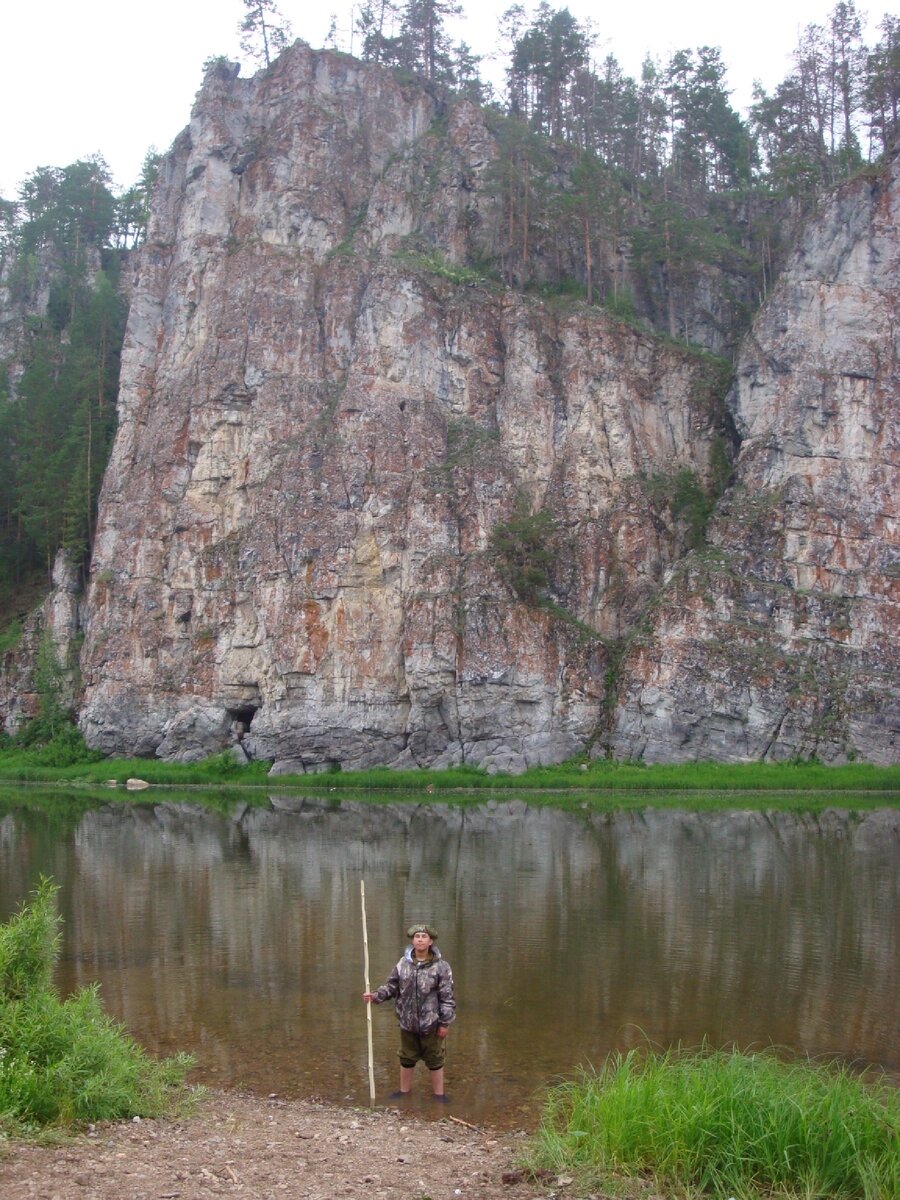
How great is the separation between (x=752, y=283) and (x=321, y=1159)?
2395 inches

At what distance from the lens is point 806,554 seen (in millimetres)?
48844

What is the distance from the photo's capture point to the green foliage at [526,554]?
51.1 meters

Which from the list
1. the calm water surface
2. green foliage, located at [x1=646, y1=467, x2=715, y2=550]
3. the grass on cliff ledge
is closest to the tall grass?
the calm water surface

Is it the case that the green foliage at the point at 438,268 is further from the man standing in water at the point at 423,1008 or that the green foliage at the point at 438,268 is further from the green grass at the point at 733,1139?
the green grass at the point at 733,1139

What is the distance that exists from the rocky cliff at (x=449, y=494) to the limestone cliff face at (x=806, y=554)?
0.13 metres

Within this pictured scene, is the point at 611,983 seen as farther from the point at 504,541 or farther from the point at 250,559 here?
the point at 250,559

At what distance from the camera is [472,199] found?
6212cm

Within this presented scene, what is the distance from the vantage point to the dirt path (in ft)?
23.7

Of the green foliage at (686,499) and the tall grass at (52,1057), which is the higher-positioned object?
the green foliage at (686,499)

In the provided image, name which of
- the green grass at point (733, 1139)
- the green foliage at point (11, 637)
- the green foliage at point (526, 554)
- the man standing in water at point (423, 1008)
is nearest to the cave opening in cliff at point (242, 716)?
the green foliage at point (526, 554)

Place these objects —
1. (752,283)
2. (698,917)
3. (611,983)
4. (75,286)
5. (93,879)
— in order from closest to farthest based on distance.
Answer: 1. (611,983)
2. (698,917)
3. (93,879)
4. (752,283)
5. (75,286)

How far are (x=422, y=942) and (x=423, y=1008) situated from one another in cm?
63

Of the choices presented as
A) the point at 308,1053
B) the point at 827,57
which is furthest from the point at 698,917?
the point at 827,57

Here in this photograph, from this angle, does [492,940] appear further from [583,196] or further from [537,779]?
[583,196]
